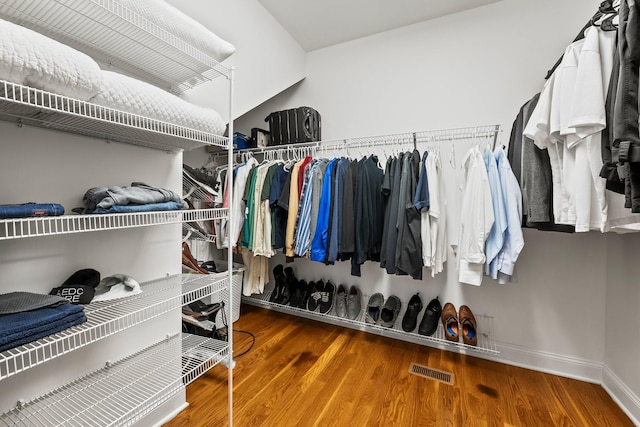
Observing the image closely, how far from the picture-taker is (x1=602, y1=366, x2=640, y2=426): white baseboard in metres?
1.37

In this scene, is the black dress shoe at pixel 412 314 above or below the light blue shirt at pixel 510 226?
below

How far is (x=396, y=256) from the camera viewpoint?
1.73 m

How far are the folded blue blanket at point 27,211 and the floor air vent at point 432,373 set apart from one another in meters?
1.97

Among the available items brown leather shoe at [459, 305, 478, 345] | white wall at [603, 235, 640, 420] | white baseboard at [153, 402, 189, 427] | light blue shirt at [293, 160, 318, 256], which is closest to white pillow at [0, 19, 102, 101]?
light blue shirt at [293, 160, 318, 256]

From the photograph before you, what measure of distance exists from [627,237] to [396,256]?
1273 millimetres

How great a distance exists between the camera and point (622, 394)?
1.48m

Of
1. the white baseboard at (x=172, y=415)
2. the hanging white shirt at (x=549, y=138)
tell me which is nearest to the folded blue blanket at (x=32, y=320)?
the white baseboard at (x=172, y=415)

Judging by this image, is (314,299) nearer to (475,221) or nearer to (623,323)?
(475,221)

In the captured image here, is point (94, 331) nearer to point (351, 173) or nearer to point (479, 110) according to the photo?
point (351, 173)

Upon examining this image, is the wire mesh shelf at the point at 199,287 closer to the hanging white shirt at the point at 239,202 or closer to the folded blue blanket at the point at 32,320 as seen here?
the folded blue blanket at the point at 32,320

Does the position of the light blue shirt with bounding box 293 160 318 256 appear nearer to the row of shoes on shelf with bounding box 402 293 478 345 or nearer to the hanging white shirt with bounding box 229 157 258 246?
the hanging white shirt with bounding box 229 157 258 246

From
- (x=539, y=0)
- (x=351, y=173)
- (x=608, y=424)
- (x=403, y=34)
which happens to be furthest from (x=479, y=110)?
(x=608, y=424)

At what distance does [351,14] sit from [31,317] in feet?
8.29

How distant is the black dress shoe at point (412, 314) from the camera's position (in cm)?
200
